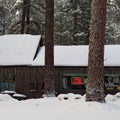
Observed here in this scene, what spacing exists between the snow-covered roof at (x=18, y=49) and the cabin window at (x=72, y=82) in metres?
3.19

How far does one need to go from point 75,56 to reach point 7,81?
5963 millimetres

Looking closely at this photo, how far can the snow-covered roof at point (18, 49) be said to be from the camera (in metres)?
29.5

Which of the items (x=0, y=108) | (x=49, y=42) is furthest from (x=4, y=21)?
(x=0, y=108)

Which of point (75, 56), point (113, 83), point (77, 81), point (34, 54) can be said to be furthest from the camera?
point (34, 54)

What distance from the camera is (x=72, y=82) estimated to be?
28.9m

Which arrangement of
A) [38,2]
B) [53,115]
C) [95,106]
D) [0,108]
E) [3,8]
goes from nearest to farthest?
[53,115], [95,106], [0,108], [38,2], [3,8]

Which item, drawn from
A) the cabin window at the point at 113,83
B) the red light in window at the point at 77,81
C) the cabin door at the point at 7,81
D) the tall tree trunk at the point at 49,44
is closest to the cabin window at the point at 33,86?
the cabin door at the point at 7,81

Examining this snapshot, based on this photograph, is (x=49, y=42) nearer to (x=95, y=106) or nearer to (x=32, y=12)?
(x=95, y=106)

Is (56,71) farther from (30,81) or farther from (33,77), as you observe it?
(30,81)

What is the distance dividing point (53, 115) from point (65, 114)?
355 mm

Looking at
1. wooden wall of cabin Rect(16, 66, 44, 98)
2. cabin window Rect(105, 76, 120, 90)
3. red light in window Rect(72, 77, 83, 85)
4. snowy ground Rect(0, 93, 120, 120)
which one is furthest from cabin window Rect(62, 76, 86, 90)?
snowy ground Rect(0, 93, 120, 120)

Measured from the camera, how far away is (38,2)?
40.5 metres

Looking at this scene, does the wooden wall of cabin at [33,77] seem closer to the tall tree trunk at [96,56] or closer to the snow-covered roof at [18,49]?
the snow-covered roof at [18,49]

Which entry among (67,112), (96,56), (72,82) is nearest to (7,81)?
(72,82)
